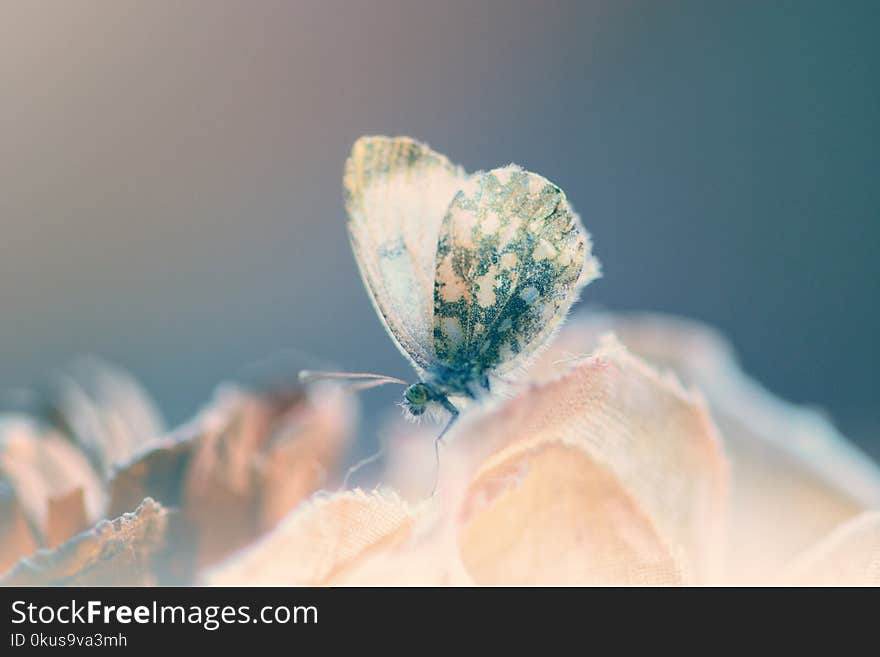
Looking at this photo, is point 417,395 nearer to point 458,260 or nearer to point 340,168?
point 458,260

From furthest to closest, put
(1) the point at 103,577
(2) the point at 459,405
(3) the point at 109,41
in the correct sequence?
(3) the point at 109,41 < (2) the point at 459,405 < (1) the point at 103,577

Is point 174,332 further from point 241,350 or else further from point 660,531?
point 660,531

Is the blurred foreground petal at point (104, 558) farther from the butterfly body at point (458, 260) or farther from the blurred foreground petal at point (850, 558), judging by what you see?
the blurred foreground petal at point (850, 558)

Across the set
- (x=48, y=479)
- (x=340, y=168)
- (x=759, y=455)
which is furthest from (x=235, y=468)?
(x=340, y=168)

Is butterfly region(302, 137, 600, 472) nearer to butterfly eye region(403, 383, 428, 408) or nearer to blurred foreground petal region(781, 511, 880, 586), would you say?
butterfly eye region(403, 383, 428, 408)

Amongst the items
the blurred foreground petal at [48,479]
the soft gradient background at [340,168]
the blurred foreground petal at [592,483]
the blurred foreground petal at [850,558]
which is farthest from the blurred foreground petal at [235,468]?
the soft gradient background at [340,168]

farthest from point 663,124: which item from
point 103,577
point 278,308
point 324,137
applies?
point 103,577
